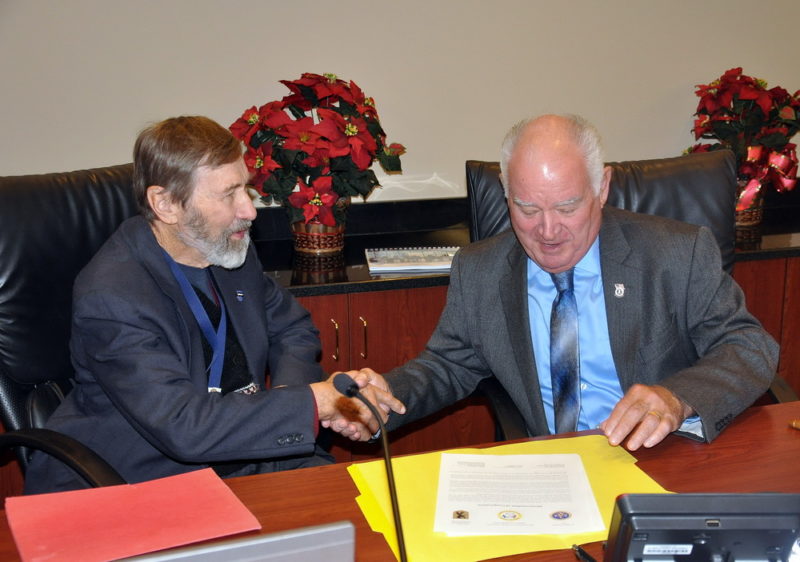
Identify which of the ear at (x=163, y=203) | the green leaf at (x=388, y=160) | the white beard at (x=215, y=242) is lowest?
the white beard at (x=215, y=242)

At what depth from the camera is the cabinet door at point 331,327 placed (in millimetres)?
2709

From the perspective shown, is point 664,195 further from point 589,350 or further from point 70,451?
point 70,451

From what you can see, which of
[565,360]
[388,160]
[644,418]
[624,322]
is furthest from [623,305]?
[388,160]

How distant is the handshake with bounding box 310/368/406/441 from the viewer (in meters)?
1.80

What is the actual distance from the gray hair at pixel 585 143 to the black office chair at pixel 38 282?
1.01 m

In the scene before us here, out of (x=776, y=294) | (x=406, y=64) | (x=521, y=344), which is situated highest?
(x=406, y=64)

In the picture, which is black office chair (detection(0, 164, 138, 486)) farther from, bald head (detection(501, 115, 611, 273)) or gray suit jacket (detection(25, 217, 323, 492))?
bald head (detection(501, 115, 611, 273))

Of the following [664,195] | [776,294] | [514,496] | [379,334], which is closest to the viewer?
[514,496]

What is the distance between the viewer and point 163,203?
197 centimetres

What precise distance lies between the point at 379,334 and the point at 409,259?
0.29m

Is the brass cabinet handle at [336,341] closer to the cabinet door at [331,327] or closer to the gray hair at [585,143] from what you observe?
the cabinet door at [331,327]

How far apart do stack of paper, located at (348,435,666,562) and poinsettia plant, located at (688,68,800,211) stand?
2067 millimetres

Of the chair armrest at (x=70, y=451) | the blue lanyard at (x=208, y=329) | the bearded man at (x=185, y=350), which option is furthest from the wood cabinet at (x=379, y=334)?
the chair armrest at (x=70, y=451)

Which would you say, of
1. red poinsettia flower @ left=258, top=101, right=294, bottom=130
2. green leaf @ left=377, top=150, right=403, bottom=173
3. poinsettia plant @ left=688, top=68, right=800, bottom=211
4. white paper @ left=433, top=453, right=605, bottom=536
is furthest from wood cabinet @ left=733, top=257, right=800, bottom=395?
white paper @ left=433, top=453, right=605, bottom=536
